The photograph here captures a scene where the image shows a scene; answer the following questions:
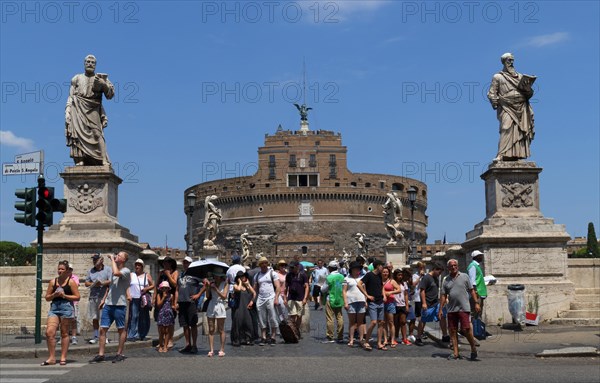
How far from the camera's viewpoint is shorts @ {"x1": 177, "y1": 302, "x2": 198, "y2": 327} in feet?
40.8

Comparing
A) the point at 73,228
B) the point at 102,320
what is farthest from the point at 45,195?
the point at 102,320

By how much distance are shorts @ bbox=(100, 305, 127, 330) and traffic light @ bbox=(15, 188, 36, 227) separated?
2.68 m

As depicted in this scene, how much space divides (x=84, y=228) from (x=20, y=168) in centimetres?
190

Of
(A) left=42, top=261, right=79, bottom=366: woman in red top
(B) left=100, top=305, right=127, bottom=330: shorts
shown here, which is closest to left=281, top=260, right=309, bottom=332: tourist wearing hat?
(B) left=100, top=305, right=127, bottom=330: shorts

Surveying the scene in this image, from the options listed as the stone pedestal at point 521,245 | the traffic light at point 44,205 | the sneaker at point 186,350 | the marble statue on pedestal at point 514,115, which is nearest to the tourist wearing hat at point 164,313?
the sneaker at point 186,350

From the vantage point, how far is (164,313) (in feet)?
40.7

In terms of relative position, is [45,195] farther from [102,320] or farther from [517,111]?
[517,111]

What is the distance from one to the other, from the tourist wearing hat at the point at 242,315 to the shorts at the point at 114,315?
2613 mm

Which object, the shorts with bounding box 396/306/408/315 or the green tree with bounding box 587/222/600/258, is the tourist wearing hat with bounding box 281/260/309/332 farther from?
the green tree with bounding box 587/222/600/258

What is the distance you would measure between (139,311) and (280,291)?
2485 mm

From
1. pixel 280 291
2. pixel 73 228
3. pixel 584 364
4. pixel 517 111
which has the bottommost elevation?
pixel 584 364

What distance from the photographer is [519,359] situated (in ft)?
36.8

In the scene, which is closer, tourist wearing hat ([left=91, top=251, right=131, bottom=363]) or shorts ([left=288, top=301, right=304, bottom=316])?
tourist wearing hat ([left=91, top=251, right=131, bottom=363])

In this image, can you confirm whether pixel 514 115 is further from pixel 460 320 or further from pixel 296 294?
pixel 460 320
